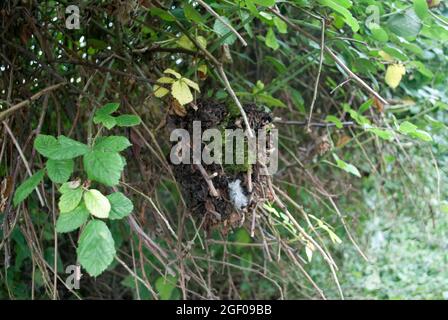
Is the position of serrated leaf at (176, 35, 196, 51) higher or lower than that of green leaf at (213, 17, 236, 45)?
lower

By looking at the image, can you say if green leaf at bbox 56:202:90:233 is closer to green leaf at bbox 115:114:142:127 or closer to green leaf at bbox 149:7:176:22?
green leaf at bbox 115:114:142:127

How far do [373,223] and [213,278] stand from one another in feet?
1.98

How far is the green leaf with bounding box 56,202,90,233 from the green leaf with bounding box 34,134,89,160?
6 centimetres

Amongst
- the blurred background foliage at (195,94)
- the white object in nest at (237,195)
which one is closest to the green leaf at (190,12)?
the blurred background foliage at (195,94)

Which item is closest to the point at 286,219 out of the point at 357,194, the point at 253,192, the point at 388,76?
the point at 253,192

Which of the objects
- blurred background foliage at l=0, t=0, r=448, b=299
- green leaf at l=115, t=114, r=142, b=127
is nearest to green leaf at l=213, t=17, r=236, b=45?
blurred background foliage at l=0, t=0, r=448, b=299

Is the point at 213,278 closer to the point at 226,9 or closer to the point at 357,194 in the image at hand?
the point at 357,194

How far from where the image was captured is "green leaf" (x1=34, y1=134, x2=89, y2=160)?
0.61 m

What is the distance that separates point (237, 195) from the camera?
850 mm

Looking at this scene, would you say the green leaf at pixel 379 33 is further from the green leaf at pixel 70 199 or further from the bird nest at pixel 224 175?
the green leaf at pixel 70 199

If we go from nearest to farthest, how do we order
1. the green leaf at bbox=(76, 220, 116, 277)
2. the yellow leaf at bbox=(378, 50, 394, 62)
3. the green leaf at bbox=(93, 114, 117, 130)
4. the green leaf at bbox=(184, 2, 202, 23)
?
1. the green leaf at bbox=(76, 220, 116, 277)
2. the green leaf at bbox=(93, 114, 117, 130)
3. the green leaf at bbox=(184, 2, 202, 23)
4. the yellow leaf at bbox=(378, 50, 394, 62)

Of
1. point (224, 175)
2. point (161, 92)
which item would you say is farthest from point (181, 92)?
point (224, 175)

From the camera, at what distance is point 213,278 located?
5.03ft

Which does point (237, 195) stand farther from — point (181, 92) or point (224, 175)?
point (181, 92)
